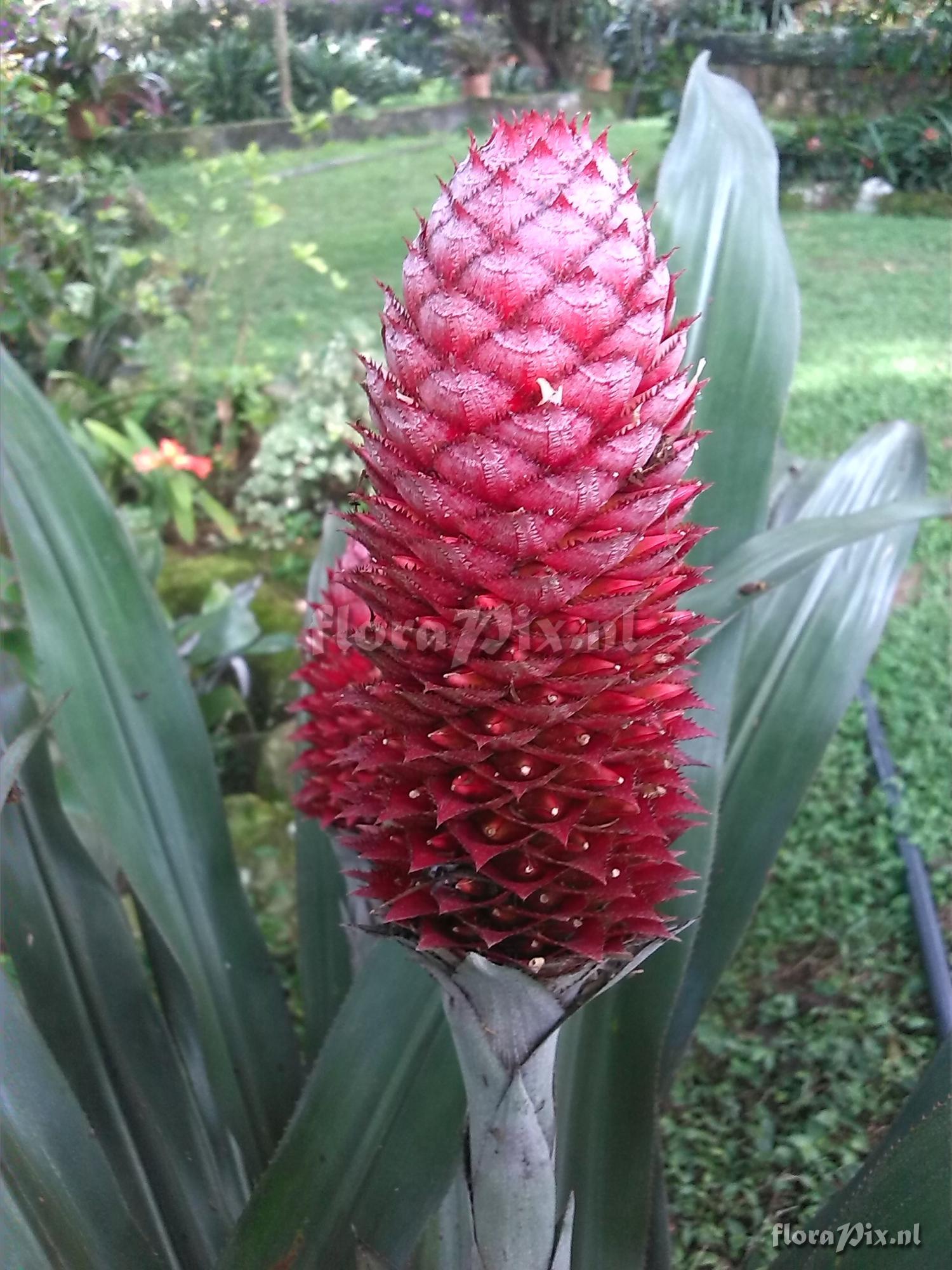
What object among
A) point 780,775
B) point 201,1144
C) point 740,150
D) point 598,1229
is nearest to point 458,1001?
point 598,1229

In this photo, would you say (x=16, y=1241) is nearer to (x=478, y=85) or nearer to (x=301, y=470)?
(x=301, y=470)

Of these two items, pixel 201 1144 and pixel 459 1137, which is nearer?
pixel 459 1137

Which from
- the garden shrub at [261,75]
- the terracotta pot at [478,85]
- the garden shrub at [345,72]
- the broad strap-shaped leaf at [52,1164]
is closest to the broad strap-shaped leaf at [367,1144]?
the broad strap-shaped leaf at [52,1164]

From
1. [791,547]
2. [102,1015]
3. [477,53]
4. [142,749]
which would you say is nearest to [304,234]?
[477,53]

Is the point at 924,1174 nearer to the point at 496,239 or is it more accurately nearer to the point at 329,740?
the point at 329,740

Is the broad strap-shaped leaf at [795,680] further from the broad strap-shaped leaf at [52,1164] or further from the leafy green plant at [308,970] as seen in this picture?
the broad strap-shaped leaf at [52,1164]
